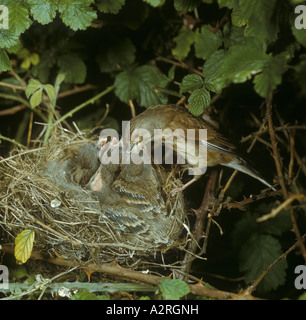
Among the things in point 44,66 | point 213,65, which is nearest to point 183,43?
point 213,65

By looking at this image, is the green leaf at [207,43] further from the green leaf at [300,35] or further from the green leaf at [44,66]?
the green leaf at [44,66]

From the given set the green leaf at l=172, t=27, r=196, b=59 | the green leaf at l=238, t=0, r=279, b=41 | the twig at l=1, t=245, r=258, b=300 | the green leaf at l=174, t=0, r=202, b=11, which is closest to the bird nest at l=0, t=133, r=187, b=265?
the twig at l=1, t=245, r=258, b=300

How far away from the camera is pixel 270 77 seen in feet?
4.62

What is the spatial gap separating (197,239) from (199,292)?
0.39 meters

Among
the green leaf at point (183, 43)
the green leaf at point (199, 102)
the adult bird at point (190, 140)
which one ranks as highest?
the green leaf at point (183, 43)

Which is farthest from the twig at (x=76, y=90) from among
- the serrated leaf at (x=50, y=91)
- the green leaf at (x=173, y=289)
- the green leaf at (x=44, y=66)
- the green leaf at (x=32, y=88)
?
the green leaf at (x=173, y=289)

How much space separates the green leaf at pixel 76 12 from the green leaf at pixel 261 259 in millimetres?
1804

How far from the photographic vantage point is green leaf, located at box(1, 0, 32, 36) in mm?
1673

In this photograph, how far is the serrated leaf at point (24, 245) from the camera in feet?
6.34

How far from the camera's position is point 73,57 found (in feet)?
9.14

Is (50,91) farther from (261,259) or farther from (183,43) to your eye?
(261,259)

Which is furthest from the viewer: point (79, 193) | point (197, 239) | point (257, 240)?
point (257, 240)
